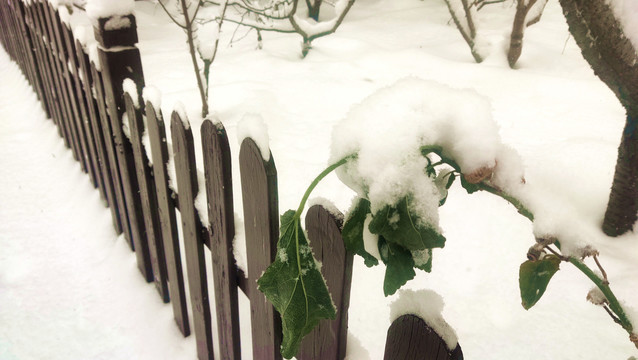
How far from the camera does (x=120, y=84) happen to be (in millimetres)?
1604

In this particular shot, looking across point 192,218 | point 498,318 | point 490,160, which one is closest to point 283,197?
point 192,218

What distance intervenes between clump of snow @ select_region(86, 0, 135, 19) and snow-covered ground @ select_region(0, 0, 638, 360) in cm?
113

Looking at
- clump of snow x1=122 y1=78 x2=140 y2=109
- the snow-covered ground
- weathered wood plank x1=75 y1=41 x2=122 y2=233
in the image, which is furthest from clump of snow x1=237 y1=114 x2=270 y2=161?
weathered wood plank x1=75 y1=41 x2=122 y2=233

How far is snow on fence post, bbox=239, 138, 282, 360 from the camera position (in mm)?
862

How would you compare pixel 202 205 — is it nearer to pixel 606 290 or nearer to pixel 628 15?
pixel 606 290

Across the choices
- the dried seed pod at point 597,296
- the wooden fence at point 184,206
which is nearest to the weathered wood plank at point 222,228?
the wooden fence at point 184,206

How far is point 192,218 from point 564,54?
13.4 feet

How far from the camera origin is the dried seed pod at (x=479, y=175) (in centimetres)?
45

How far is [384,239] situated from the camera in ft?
1.62

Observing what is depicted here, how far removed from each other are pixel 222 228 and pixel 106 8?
937mm

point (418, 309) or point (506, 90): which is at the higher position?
point (418, 309)

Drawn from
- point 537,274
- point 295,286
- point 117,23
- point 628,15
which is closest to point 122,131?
point 117,23

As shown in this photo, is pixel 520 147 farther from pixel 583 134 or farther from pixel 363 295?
pixel 363 295

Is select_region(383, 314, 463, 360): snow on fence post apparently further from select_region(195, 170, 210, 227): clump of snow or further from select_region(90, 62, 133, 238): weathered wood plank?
select_region(90, 62, 133, 238): weathered wood plank
